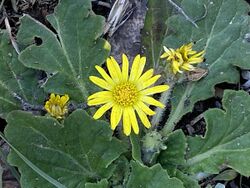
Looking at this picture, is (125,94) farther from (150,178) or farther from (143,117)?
(150,178)

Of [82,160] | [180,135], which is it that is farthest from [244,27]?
[82,160]

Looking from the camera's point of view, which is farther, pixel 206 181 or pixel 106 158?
pixel 206 181

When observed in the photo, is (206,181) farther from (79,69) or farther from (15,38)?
(15,38)

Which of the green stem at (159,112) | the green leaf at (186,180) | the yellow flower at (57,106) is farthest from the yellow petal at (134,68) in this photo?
the green leaf at (186,180)

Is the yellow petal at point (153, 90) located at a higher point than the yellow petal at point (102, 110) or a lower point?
higher

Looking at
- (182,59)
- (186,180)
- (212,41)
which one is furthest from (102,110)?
(212,41)

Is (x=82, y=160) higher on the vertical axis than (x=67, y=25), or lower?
lower

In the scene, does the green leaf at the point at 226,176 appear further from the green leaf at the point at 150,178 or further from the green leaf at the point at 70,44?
the green leaf at the point at 70,44
